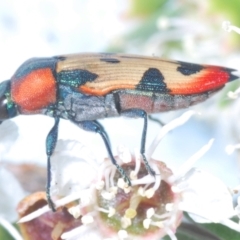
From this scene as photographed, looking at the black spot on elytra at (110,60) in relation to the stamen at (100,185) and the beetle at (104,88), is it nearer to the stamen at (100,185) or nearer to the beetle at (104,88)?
the beetle at (104,88)

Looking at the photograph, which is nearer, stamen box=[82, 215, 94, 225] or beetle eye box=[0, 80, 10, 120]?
stamen box=[82, 215, 94, 225]

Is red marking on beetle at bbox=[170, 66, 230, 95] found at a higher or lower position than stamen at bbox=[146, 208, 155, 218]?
higher

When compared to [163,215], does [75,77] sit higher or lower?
higher

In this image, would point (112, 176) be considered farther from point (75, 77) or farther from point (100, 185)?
point (75, 77)

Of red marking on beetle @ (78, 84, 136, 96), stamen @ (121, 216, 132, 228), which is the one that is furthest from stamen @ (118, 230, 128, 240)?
red marking on beetle @ (78, 84, 136, 96)

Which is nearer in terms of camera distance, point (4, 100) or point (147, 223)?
point (147, 223)

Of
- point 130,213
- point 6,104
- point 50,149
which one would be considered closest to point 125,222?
point 130,213

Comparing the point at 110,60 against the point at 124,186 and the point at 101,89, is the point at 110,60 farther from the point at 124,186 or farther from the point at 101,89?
the point at 124,186

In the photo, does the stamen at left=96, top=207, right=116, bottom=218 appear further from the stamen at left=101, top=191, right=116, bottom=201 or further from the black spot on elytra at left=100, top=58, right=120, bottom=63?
the black spot on elytra at left=100, top=58, right=120, bottom=63
